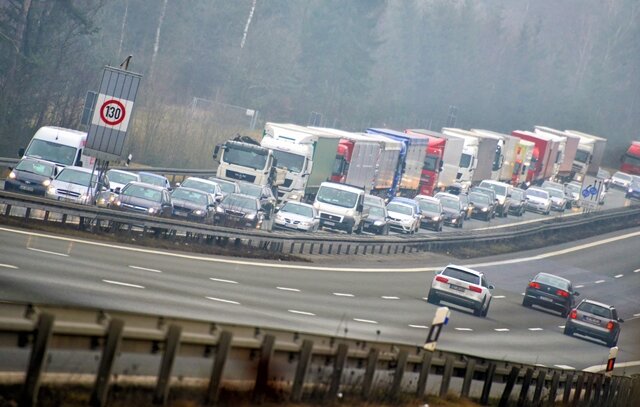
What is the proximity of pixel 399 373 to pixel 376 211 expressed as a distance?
1550 inches

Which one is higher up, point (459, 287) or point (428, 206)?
point (428, 206)

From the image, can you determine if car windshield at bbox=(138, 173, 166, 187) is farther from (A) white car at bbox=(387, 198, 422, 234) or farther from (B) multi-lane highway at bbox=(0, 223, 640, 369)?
(A) white car at bbox=(387, 198, 422, 234)

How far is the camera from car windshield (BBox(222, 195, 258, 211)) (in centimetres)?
4331

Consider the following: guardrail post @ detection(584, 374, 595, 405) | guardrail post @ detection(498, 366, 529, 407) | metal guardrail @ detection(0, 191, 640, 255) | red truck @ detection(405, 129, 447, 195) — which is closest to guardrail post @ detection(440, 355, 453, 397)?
guardrail post @ detection(498, 366, 529, 407)

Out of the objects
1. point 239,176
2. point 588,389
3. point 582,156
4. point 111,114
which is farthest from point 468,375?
point 582,156

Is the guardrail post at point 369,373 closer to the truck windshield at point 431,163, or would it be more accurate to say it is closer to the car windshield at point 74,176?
the car windshield at point 74,176

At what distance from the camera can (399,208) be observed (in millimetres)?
57062

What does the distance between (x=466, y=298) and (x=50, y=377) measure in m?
26.6

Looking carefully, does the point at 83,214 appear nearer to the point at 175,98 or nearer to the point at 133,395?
the point at 133,395

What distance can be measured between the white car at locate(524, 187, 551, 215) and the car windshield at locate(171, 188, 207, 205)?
41.6 m

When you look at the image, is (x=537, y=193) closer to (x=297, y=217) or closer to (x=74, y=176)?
(x=297, y=217)

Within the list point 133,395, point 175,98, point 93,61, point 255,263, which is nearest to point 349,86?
point 175,98

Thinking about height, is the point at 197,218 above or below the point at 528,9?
below

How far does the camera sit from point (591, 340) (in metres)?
39.9
